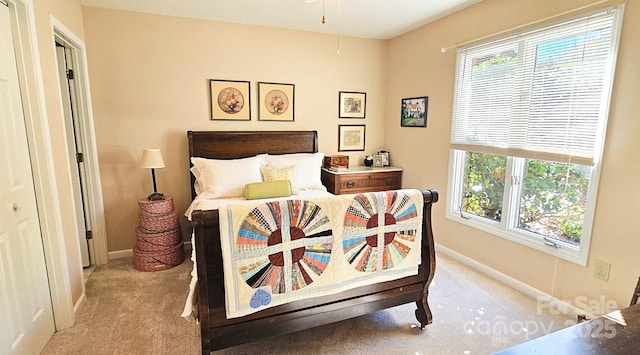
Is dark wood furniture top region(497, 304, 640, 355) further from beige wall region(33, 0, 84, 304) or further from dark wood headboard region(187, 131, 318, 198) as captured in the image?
dark wood headboard region(187, 131, 318, 198)

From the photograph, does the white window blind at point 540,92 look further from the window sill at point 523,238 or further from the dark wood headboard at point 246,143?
the dark wood headboard at point 246,143

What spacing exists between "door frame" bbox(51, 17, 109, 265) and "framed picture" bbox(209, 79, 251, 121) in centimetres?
113

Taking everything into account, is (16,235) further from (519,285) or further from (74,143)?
(519,285)

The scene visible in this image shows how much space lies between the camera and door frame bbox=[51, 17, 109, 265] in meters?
2.87

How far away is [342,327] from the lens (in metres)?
2.20

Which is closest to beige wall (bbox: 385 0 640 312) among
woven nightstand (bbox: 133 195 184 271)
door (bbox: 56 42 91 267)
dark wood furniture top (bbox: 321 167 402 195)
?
dark wood furniture top (bbox: 321 167 402 195)

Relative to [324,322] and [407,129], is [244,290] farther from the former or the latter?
[407,129]

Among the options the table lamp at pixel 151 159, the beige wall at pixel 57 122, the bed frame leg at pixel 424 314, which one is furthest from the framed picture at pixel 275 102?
the bed frame leg at pixel 424 314

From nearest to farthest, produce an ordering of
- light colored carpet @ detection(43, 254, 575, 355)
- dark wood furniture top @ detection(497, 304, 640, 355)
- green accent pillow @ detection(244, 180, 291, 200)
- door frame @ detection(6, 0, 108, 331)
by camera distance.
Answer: dark wood furniture top @ detection(497, 304, 640, 355), door frame @ detection(6, 0, 108, 331), light colored carpet @ detection(43, 254, 575, 355), green accent pillow @ detection(244, 180, 291, 200)

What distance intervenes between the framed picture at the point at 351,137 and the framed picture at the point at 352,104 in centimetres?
16

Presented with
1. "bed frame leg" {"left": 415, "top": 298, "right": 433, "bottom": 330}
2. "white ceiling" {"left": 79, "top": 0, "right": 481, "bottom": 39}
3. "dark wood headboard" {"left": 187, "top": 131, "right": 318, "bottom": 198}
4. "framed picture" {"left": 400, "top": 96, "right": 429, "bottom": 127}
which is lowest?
"bed frame leg" {"left": 415, "top": 298, "right": 433, "bottom": 330}

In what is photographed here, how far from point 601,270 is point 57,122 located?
3.96 m

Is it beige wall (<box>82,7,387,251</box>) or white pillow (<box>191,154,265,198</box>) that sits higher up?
beige wall (<box>82,7,387,251</box>)

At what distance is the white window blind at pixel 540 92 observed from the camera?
84.5 inches
